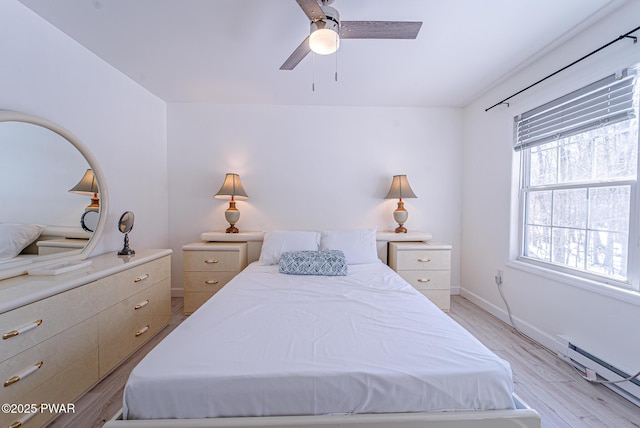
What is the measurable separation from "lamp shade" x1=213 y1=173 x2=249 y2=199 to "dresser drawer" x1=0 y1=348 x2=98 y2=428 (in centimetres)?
172

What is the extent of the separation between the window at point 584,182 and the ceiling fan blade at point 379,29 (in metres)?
1.46

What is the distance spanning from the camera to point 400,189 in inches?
117

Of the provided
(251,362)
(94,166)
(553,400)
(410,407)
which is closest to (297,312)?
(251,362)

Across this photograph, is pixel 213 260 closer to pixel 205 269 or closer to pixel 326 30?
pixel 205 269

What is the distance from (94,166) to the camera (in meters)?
1.98

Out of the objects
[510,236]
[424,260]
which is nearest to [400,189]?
[424,260]

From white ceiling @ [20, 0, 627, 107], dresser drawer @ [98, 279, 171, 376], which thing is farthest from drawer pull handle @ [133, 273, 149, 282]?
white ceiling @ [20, 0, 627, 107]

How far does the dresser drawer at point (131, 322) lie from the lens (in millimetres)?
1665

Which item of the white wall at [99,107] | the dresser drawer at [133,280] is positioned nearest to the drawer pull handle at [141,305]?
the dresser drawer at [133,280]

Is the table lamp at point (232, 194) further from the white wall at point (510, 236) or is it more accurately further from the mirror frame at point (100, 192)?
the white wall at point (510, 236)

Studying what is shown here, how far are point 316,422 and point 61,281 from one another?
1647 millimetres

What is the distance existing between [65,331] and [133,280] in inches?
22.0

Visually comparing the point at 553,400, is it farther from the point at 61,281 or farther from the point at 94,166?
the point at 94,166

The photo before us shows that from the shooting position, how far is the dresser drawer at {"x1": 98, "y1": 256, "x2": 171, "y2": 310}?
5.58 feet
